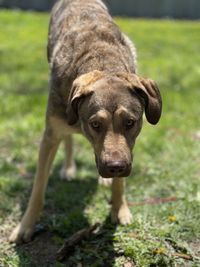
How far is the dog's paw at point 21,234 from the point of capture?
4352 millimetres

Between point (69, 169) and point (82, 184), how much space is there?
0.26m

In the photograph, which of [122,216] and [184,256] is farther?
[122,216]

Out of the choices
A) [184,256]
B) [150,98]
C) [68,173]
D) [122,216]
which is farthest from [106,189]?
[150,98]

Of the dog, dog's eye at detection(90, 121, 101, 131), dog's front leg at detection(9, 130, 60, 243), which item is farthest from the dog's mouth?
dog's front leg at detection(9, 130, 60, 243)

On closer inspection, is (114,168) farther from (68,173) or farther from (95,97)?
(68,173)

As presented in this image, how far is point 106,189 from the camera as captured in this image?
5289mm

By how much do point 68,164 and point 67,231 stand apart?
49.5 inches

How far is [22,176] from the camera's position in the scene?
559 cm

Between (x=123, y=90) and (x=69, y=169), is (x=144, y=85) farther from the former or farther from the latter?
(x=69, y=169)

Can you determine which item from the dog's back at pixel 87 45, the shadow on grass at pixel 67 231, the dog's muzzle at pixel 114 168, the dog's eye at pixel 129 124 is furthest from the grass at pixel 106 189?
the dog's back at pixel 87 45

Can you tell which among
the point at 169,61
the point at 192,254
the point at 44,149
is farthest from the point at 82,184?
the point at 169,61

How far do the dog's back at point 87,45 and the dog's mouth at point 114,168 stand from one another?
87cm

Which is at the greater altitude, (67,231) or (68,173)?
(67,231)

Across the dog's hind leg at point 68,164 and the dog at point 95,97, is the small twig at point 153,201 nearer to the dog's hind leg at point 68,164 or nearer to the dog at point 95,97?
the dog at point 95,97
